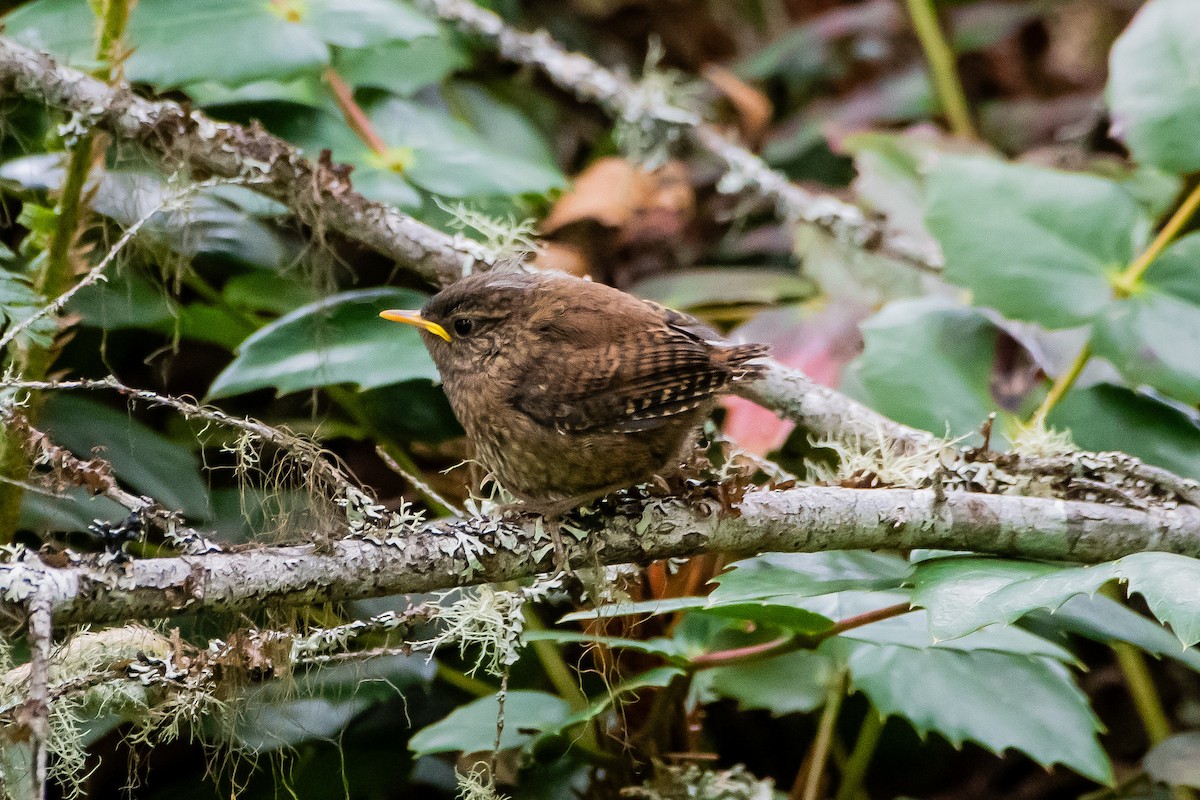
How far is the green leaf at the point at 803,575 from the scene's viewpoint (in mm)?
1346

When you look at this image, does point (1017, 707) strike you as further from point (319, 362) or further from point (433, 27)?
point (433, 27)

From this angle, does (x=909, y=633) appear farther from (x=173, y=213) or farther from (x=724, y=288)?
(x=173, y=213)

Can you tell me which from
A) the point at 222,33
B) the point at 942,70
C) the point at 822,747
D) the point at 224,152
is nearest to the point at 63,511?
the point at 224,152

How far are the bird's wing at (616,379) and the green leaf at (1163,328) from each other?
2.54ft

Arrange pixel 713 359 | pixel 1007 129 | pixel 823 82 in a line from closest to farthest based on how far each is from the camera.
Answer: pixel 713 359
pixel 1007 129
pixel 823 82

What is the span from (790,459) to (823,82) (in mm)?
2283

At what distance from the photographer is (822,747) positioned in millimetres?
1870

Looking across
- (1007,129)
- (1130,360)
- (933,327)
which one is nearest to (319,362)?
(933,327)

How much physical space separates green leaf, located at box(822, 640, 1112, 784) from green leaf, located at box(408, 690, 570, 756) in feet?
1.59

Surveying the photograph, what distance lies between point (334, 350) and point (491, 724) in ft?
2.29

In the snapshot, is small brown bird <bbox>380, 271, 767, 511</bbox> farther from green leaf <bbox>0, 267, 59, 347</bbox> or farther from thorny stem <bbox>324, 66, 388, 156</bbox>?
thorny stem <bbox>324, 66, 388, 156</bbox>

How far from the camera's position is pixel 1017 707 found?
169 centimetres

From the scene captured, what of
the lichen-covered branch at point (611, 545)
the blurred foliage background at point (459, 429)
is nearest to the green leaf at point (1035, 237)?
the blurred foliage background at point (459, 429)

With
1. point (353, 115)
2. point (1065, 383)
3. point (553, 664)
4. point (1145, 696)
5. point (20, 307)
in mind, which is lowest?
point (1145, 696)
